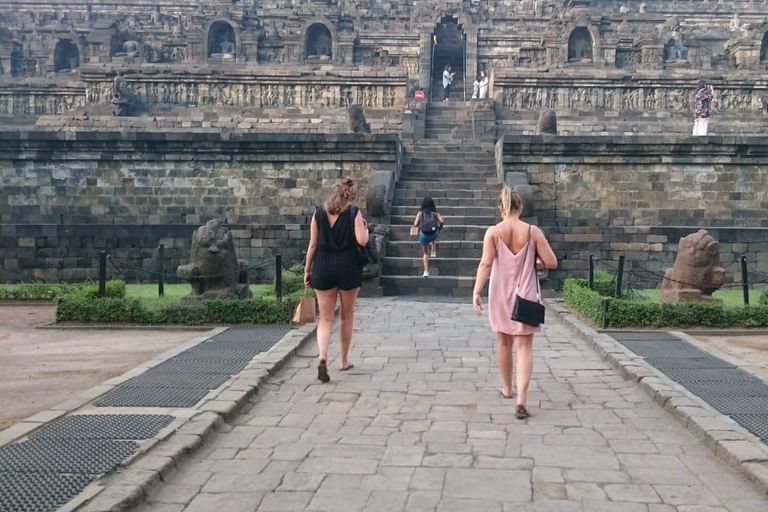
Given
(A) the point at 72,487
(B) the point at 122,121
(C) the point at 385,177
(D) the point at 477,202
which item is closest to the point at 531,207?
(D) the point at 477,202

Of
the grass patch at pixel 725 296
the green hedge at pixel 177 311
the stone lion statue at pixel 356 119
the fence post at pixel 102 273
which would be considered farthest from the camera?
the stone lion statue at pixel 356 119

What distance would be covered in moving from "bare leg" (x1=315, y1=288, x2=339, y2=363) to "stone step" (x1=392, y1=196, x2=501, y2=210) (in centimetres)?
893

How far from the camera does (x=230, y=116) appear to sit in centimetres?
2295

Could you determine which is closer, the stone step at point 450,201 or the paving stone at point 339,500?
the paving stone at point 339,500

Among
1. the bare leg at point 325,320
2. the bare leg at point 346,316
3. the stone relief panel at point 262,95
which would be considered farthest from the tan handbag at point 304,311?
the stone relief panel at point 262,95

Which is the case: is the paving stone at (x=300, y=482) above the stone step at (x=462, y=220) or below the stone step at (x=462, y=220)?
below

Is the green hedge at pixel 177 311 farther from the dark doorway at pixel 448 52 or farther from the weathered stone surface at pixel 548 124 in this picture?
the dark doorway at pixel 448 52

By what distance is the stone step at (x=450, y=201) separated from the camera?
15180 millimetres

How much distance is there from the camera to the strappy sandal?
245 inches

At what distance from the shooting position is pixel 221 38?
100.0 ft

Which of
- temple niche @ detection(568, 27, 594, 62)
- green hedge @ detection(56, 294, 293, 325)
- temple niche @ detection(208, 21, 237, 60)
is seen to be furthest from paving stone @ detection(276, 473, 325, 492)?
temple niche @ detection(208, 21, 237, 60)

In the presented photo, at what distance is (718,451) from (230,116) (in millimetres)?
20554

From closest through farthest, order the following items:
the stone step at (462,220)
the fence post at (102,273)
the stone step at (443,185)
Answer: the fence post at (102,273)
the stone step at (462,220)
the stone step at (443,185)

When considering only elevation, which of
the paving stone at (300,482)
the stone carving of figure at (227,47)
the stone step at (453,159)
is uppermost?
the stone carving of figure at (227,47)
